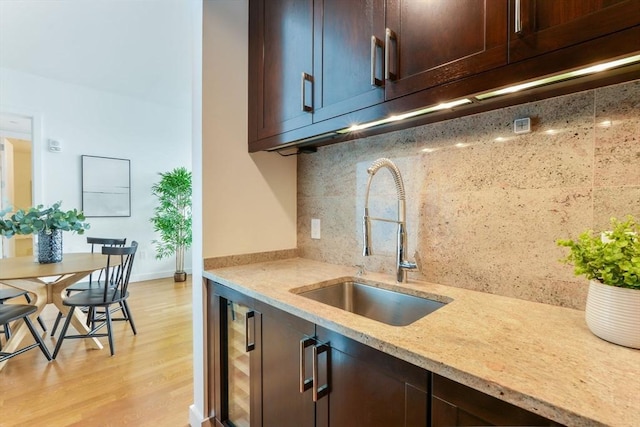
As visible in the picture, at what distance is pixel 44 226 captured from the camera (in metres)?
2.44

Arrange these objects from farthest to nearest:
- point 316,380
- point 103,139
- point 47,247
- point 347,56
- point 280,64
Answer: point 103,139
point 47,247
point 280,64
point 347,56
point 316,380

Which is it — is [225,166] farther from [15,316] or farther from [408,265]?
[15,316]

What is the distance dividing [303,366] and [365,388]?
0.23 meters

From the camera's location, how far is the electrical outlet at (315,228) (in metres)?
1.81

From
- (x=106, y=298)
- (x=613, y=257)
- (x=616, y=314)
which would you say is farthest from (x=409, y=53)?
(x=106, y=298)

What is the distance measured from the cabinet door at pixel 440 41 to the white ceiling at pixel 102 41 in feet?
5.39

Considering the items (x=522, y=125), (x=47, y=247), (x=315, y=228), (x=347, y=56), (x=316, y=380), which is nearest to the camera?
(x=316, y=380)

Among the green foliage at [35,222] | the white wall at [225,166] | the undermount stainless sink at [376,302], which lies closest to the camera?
the undermount stainless sink at [376,302]

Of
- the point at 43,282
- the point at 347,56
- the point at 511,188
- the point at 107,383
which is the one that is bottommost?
the point at 107,383

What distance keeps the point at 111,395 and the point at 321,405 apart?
5.64ft

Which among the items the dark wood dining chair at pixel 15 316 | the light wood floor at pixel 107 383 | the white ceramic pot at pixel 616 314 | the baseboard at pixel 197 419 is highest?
the white ceramic pot at pixel 616 314

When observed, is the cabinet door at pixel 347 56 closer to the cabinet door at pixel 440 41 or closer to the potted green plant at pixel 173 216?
the cabinet door at pixel 440 41

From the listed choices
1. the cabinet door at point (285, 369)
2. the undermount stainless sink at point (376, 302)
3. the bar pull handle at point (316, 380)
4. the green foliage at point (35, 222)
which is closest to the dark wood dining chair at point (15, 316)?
the green foliage at point (35, 222)

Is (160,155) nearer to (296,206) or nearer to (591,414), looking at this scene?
(296,206)
